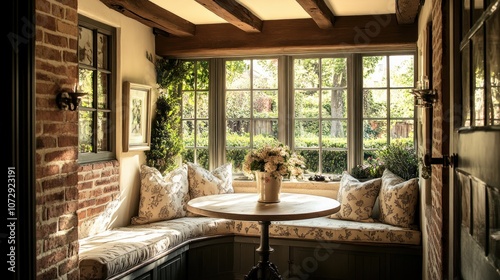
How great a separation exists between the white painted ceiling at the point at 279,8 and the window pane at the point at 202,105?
96cm

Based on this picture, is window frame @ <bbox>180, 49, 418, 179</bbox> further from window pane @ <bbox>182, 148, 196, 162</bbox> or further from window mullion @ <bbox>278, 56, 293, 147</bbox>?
window pane @ <bbox>182, 148, 196, 162</bbox>

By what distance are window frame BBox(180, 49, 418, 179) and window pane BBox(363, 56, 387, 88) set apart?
5 cm

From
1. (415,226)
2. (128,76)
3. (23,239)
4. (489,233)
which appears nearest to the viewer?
(489,233)

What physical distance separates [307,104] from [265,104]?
494 millimetres

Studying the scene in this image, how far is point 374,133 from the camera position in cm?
555

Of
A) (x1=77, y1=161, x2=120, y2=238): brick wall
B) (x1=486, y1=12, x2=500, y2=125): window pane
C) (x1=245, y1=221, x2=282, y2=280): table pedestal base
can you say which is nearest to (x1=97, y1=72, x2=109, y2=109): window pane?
(x1=77, y1=161, x2=120, y2=238): brick wall

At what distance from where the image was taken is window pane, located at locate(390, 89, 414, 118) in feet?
17.8

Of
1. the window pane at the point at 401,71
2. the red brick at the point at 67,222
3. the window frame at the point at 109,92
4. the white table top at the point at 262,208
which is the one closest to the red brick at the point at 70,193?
the red brick at the point at 67,222

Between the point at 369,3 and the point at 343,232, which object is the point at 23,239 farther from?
the point at 369,3

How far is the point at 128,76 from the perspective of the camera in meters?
5.16

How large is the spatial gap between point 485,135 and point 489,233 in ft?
0.90

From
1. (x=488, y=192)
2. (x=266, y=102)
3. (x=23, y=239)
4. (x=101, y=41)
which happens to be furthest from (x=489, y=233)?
(x=266, y=102)

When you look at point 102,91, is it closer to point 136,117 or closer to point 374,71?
point 136,117

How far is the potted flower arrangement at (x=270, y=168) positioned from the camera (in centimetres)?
410
